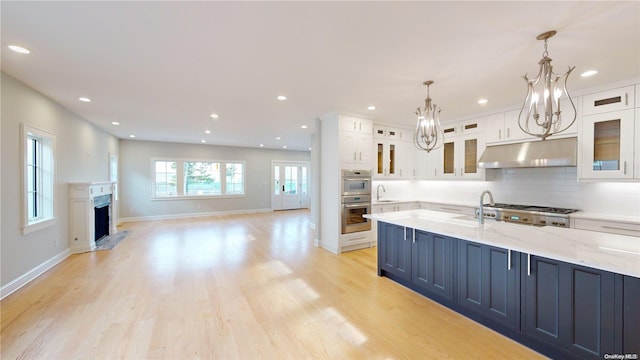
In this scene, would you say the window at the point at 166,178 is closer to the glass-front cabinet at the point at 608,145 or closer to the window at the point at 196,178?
the window at the point at 196,178

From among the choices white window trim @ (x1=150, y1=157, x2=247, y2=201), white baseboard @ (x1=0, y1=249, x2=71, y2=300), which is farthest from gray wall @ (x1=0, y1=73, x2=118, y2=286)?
white window trim @ (x1=150, y1=157, x2=247, y2=201)

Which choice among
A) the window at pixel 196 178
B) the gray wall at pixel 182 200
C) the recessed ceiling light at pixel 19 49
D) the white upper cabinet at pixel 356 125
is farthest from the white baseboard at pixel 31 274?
the white upper cabinet at pixel 356 125

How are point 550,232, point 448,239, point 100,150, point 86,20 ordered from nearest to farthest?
point 86,20 → point 550,232 → point 448,239 → point 100,150

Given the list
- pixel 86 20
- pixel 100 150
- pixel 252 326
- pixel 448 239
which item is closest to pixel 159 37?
pixel 86 20

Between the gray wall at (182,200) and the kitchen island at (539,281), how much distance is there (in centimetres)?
797

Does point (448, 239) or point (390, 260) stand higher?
point (448, 239)

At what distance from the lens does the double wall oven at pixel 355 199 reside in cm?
486

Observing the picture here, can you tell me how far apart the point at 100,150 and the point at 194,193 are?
319cm

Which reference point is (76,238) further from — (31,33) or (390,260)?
(390,260)

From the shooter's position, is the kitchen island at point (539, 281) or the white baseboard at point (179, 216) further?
the white baseboard at point (179, 216)

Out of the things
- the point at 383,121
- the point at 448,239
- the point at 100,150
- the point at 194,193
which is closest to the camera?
the point at 448,239

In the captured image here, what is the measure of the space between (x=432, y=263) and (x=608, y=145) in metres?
3.07

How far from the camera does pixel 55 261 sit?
4.14 metres

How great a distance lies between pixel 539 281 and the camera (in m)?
2.01
